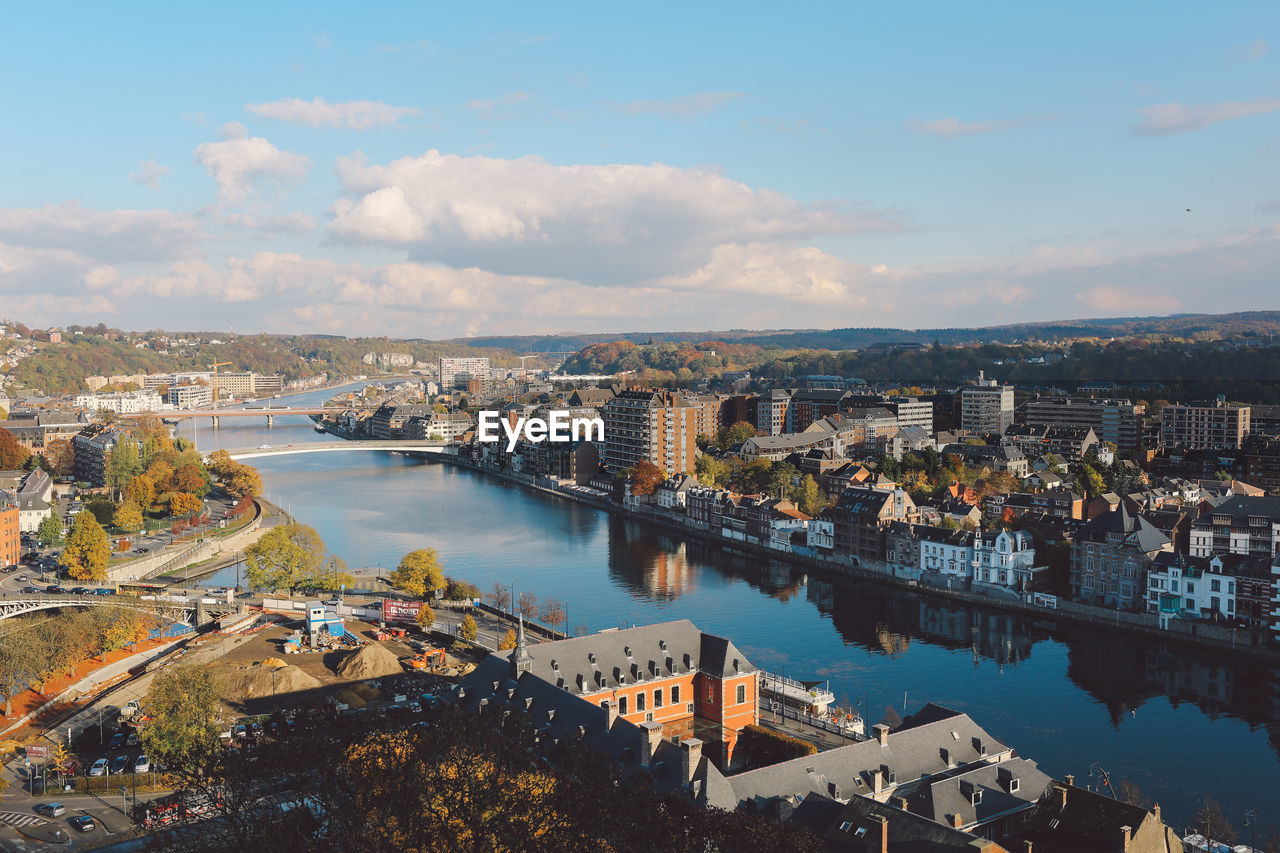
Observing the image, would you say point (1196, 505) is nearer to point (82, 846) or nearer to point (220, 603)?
point (220, 603)

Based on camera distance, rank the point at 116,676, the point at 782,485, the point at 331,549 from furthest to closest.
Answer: the point at 782,485
the point at 331,549
the point at 116,676

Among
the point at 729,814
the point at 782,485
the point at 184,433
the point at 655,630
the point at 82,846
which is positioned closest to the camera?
the point at 729,814

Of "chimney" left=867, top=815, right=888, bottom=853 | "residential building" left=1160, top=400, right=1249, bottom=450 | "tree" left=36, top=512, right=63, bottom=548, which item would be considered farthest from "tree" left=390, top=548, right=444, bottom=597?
"residential building" left=1160, top=400, right=1249, bottom=450

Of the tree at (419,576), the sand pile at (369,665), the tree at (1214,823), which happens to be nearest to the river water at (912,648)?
the tree at (1214,823)

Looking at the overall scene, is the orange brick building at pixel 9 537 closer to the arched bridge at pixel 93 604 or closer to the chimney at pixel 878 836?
the arched bridge at pixel 93 604

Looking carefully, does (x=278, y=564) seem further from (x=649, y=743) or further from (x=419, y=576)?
(x=649, y=743)

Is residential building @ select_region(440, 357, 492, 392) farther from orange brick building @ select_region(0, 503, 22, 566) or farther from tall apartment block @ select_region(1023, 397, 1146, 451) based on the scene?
orange brick building @ select_region(0, 503, 22, 566)

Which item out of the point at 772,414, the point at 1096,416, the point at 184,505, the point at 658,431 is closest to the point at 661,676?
the point at 184,505

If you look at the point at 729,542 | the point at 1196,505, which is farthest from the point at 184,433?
the point at 1196,505
